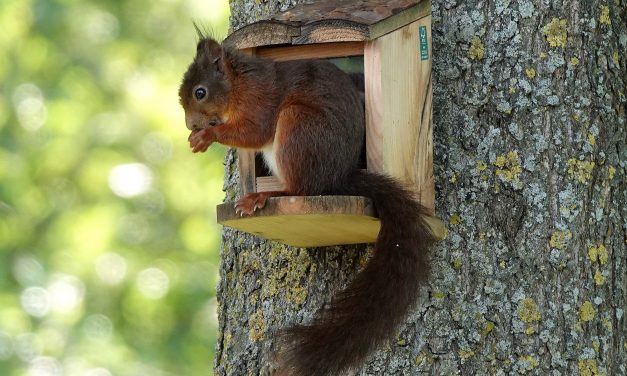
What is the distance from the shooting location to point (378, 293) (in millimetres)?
2174

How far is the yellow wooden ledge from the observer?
6.88ft

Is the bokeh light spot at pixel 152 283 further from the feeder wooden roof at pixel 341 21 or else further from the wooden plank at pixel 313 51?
the feeder wooden roof at pixel 341 21

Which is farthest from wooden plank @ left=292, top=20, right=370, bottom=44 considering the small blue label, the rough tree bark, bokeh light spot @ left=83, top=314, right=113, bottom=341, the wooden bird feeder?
bokeh light spot @ left=83, top=314, right=113, bottom=341

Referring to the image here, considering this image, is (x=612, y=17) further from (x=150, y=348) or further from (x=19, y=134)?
(x=19, y=134)

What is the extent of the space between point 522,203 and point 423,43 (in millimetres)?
428

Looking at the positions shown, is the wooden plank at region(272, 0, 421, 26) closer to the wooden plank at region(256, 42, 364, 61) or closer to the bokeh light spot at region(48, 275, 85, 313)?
the wooden plank at region(256, 42, 364, 61)

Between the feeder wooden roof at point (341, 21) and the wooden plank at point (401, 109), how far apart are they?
0.09 feet

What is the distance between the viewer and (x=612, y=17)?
97.6 inches

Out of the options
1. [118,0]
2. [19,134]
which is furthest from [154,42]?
[19,134]

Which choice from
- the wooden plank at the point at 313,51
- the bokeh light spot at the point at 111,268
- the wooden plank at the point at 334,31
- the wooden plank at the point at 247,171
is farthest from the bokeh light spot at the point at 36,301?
the wooden plank at the point at 334,31

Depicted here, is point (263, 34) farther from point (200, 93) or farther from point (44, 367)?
point (44, 367)

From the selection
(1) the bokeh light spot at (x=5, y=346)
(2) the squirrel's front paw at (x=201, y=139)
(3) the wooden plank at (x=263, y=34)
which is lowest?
(1) the bokeh light spot at (x=5, y=346)

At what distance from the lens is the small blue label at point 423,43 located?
7.58ft

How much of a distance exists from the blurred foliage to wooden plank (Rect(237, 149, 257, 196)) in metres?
3.04
